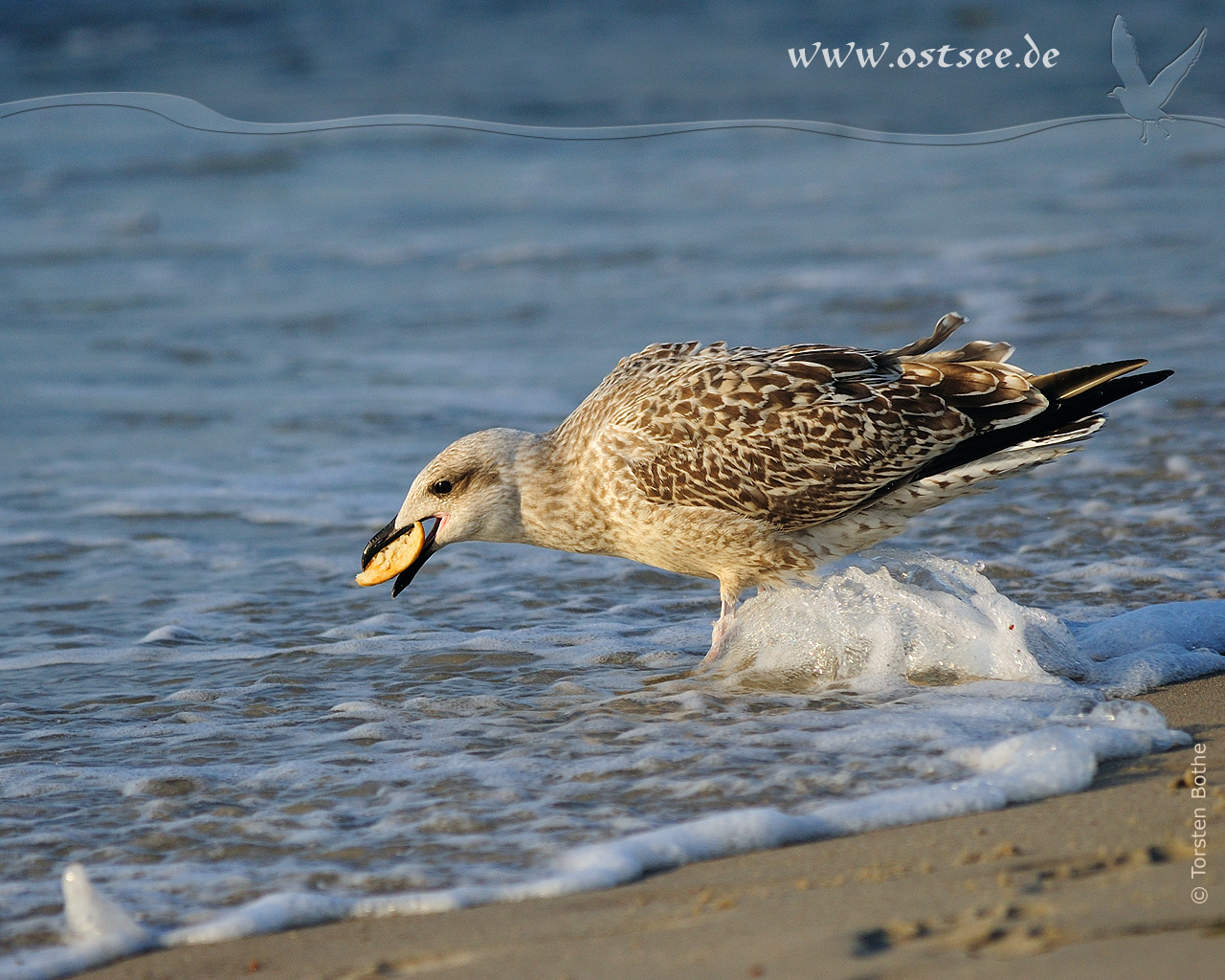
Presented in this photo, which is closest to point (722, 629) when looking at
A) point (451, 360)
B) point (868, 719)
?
point (868, 719)

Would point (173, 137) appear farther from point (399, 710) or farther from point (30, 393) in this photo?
point (399, 710)

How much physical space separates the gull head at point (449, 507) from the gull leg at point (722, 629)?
0.88 meters

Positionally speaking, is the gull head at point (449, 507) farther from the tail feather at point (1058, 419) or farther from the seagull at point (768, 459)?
the tail feather at point (1058, 419)

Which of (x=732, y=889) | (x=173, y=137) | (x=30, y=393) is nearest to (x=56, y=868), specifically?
(x=732, y=889)

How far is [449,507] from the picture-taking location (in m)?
5.70

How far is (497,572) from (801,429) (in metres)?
1.99

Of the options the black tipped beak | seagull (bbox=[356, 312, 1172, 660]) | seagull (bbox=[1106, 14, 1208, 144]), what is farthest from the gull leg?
seagull (bbox=[1106, 14, 1208, 144])

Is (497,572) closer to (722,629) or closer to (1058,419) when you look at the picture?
(722,629)

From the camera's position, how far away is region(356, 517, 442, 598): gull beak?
5711 millimetres

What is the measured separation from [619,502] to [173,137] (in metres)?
13.9

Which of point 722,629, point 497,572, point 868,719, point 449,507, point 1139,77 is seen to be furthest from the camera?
point 1139,77

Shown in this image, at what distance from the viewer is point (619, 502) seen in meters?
5.52

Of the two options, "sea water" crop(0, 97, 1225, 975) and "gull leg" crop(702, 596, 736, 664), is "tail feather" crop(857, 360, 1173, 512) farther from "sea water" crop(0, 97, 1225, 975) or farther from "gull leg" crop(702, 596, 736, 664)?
"gull leg" crop(702, 596, 736, 664)

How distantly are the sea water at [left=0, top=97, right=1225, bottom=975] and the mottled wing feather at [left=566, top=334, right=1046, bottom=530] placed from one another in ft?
1.50
